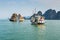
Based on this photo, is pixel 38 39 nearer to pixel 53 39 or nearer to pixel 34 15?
pixel 53 39

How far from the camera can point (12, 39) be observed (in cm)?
2127

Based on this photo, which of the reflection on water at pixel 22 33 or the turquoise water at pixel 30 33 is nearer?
the turquoise water at pixel 30 33

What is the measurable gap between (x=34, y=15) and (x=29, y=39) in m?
36.0

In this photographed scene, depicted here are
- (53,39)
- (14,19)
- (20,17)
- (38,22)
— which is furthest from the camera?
(14,19)

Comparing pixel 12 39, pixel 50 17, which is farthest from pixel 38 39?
pixel 50 17

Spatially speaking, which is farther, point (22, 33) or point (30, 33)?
point (22, 33)

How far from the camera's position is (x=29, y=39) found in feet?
70.1

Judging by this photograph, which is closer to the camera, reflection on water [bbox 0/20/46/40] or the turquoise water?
the turquoise water

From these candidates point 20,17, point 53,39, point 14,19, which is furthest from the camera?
point 14,19

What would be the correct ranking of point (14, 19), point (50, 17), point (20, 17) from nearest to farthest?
point (20, 17) → point (14, 19) → point (50, 17)

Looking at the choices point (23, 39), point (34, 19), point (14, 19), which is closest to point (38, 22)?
point (34, 19)

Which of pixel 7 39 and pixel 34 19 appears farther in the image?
pixel 34 19

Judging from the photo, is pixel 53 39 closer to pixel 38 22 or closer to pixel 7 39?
pixel 7 39

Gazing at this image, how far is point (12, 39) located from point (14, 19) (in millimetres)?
74526
